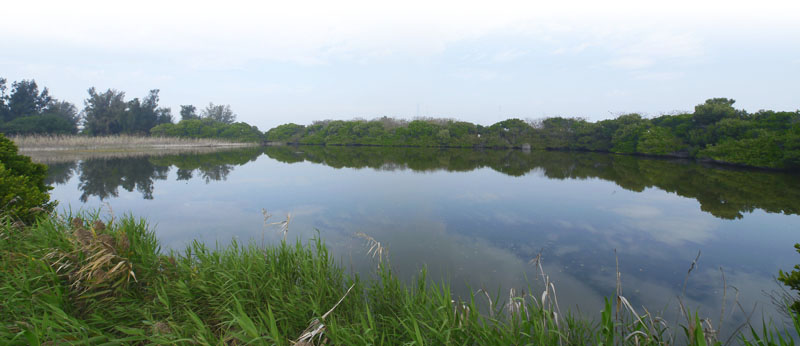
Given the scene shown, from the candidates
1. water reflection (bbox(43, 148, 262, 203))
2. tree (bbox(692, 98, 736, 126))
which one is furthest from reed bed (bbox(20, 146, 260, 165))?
tree (bbox(692, 98, 736, 126))

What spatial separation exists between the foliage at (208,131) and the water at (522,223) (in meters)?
33.6

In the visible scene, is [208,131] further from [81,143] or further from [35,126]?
[81,143]

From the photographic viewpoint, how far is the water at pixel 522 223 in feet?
12.6

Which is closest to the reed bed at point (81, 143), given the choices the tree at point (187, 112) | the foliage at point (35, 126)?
the foliage at point (35, 126)

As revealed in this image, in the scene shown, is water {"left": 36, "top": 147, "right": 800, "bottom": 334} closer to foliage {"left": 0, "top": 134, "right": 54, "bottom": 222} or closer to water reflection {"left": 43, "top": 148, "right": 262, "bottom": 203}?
water reflection {"left": 43, "top": 148, "right": 262, "bottom": 203}

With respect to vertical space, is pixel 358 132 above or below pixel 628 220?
above

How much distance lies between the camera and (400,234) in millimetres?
5414

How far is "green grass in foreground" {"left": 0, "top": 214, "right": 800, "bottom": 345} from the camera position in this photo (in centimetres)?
205

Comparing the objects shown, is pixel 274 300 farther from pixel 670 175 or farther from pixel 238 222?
pixel 670 175

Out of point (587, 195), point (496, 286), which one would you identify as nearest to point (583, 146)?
point (587, 195)

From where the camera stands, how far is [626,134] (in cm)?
2547

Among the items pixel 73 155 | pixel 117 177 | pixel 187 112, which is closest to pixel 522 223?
pixel 117 177

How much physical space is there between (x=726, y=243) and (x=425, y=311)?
583cm

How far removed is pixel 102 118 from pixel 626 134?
53.1 metres
